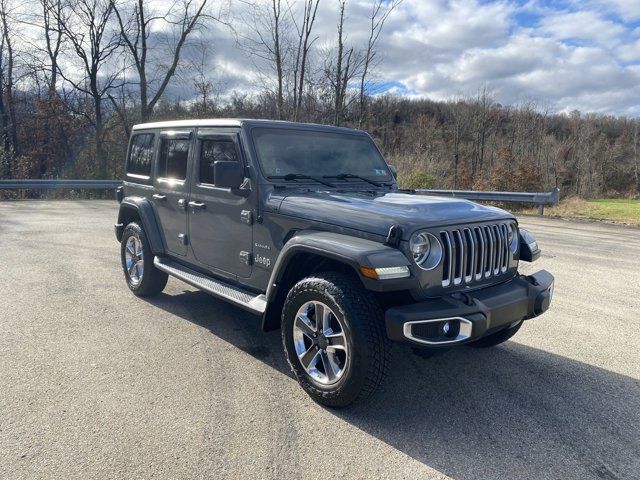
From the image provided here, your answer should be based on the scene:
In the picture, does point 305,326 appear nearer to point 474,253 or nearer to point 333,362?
point 333,362

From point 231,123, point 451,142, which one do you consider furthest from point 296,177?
point 451,142

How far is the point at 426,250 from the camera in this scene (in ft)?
9.68

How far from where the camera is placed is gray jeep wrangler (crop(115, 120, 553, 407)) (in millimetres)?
2791

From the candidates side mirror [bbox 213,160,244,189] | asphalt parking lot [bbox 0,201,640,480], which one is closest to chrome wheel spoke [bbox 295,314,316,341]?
asphalt parking lot [bbox 0,201,640,480]

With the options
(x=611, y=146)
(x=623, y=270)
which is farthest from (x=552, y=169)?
(x=623, y=270)

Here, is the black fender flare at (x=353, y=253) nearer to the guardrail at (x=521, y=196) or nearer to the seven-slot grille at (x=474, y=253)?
the seven-slot grille at (x=474, y=253)

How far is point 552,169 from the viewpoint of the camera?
52.7 metres

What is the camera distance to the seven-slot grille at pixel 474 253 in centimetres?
300

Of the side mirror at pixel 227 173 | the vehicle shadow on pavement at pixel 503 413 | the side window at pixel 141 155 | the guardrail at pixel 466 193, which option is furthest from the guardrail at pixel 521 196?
the side mirror at pixel 227 173

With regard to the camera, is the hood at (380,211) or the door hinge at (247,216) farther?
the door hinge at (247,216)

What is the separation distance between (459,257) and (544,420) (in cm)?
116

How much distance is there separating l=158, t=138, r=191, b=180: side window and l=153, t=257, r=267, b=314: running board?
912 mm

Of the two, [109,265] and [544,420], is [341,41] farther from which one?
[544,420]

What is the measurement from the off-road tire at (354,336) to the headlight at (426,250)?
0.38 metres
